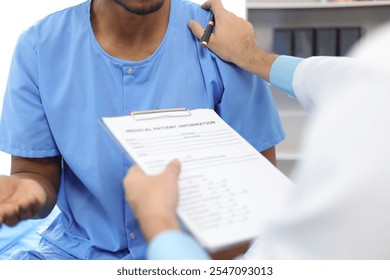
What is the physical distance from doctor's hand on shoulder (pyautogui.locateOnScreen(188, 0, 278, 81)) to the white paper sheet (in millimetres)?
214

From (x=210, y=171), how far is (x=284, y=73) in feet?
1.23

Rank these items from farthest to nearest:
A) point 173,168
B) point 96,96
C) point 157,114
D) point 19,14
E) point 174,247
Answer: point 19,14 < point 96,96 < point 157,114 < point 173,168 < point 174,247

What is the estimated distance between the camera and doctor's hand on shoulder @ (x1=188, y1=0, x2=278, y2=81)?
103 centimetres

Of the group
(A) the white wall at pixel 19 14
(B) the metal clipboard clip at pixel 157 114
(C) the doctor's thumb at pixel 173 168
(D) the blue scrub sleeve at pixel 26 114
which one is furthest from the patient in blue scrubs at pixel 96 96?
(A) the white wall at pixel 19 14

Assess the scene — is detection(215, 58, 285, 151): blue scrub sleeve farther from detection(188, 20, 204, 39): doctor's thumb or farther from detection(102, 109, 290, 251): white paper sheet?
detection(102, 109, 290, 251): white paper sheet

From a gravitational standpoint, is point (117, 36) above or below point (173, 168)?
above

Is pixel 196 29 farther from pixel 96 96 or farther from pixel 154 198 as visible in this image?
pixel 154 198

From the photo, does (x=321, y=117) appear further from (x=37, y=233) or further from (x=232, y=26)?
(x=37, y=233)

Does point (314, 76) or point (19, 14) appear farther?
point (19, 14)

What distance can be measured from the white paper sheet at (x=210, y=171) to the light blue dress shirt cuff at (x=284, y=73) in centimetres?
20

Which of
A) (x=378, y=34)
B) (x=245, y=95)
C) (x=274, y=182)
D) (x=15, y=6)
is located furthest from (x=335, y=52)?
(x=378, y=34)

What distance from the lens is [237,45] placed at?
→ 1.03 meters

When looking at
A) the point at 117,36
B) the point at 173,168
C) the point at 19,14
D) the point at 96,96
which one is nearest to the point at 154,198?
the point at 173,168

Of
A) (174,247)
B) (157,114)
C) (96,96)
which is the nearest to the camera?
(174,247)
